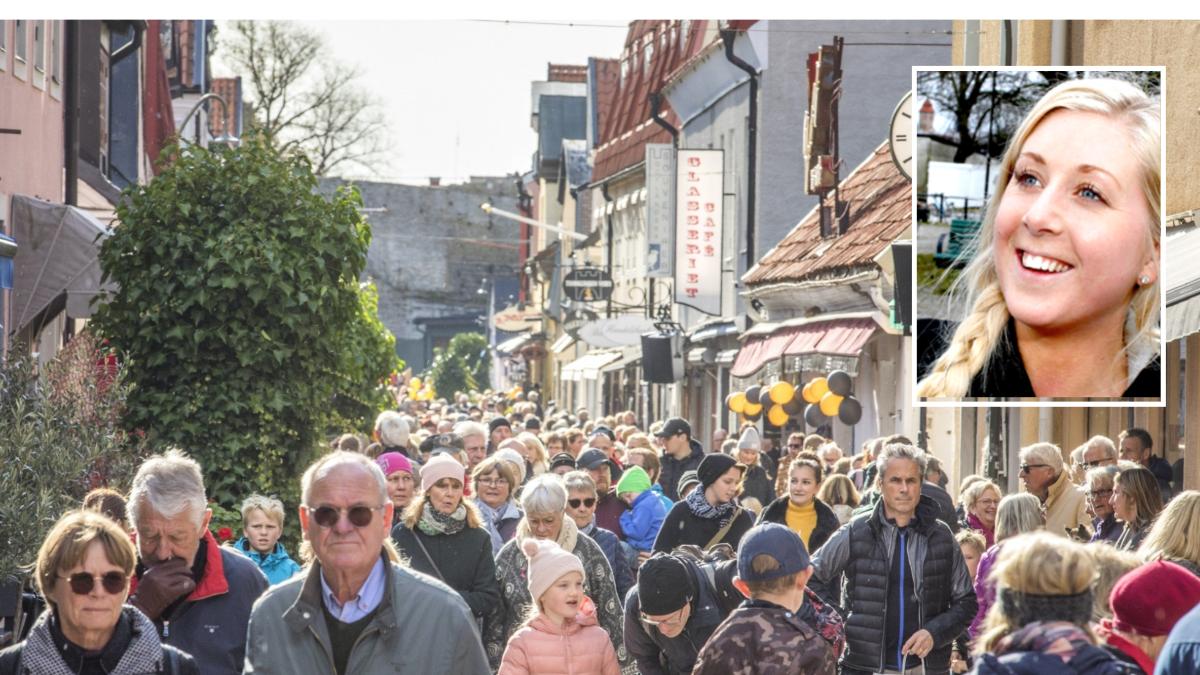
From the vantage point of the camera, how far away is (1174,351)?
12.1 meters

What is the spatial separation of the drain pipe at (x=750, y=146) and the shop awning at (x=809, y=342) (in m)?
3.34

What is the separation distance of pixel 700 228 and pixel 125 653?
2329 cm

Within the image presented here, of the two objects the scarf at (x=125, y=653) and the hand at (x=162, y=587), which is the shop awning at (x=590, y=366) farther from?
the scarf at (x=125, y=653)

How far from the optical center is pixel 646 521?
35.6 feet

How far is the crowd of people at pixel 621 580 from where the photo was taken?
4.82 m

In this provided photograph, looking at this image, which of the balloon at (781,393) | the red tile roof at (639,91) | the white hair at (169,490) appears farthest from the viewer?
the red tile roof at (639,91)

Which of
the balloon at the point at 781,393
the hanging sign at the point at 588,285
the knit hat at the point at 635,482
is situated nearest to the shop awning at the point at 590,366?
the hanging sign at the point at 588,285

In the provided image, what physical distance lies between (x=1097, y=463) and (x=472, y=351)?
56.4 m

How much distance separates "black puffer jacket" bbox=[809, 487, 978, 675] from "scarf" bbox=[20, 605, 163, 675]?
3.71 m

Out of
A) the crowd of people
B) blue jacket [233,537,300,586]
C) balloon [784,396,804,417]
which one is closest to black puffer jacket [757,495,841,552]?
the crowd of people

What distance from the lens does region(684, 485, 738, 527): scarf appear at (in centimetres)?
960

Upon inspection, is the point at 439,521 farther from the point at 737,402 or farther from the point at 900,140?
the point at 737,402
